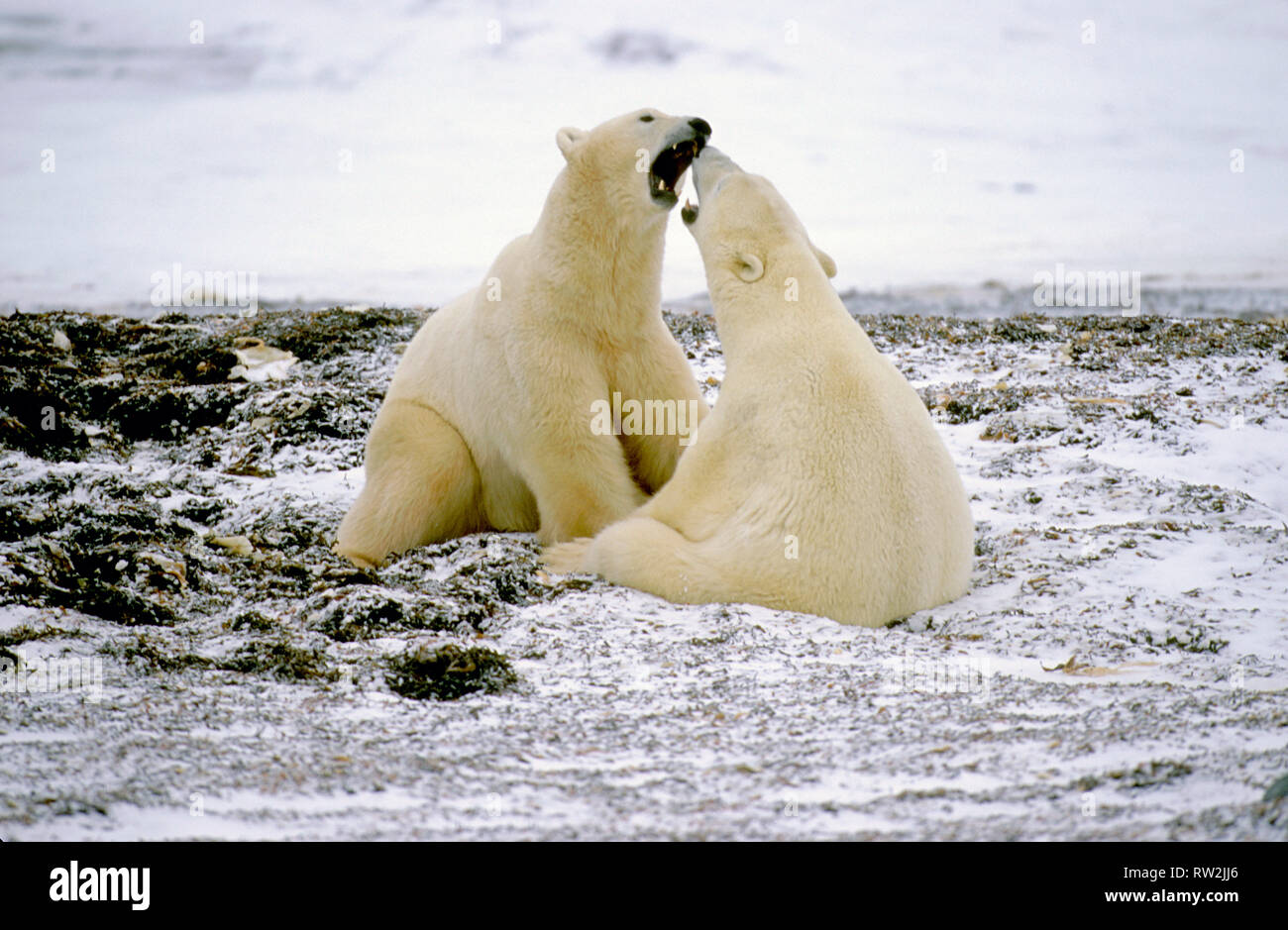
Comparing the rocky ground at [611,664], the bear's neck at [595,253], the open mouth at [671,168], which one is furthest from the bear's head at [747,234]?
the rocky ground at [611,664]

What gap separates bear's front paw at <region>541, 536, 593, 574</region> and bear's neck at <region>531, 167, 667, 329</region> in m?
1.07

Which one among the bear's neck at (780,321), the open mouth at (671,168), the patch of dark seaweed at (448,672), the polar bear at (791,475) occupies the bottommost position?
the patch of dark seaweed at (448,672)

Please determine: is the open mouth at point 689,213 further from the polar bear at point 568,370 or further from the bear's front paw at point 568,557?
the bear's front paw at point 568,557

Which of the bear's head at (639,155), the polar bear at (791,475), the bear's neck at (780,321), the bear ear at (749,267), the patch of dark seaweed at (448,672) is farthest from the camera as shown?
the bear's head at (639,155)

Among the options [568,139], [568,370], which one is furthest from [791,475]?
[568,139]

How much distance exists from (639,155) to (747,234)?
717mm

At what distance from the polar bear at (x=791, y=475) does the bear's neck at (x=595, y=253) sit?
42 cm

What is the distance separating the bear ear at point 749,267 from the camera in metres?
5.05

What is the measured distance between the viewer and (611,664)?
381 cm

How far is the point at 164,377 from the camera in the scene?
29.4ft

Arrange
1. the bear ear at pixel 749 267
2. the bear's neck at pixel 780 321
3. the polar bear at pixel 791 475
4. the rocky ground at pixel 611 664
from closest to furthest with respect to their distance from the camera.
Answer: the rocky ground at pixel 611 664 < the polar bear at pixel 791 475 < the bear's neck at pixel 780 321 < the bear ear at pixel 749 267
